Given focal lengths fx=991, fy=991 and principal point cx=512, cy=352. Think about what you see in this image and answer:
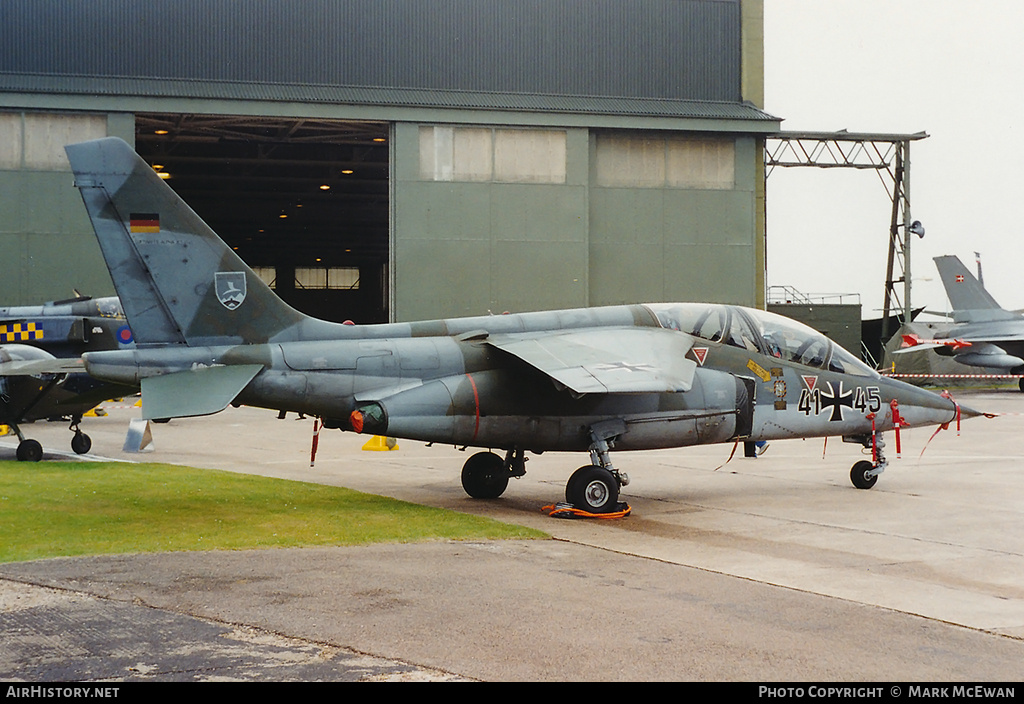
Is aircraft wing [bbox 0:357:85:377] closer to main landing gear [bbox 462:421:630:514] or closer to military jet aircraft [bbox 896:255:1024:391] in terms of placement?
main landing gear [bbox 462:421:630:514]

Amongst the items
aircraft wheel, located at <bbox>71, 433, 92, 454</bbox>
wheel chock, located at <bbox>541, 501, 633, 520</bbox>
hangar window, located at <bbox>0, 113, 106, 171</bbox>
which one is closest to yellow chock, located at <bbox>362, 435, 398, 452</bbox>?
aircraft wheel, located at <bbox>71, 433, 92, 454</bbox>

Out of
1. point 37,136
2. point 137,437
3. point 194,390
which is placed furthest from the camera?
point 37,136

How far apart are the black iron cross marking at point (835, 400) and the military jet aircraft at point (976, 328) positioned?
1121 inches

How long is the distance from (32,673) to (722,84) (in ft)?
102

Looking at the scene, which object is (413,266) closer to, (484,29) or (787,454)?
(484,29)

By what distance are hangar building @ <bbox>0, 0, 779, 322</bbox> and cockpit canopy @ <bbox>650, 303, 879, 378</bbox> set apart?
60.5ft

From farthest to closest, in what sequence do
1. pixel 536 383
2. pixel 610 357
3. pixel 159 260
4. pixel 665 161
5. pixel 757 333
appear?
1. pixel 665 161
2. pixel 757 333
3. pixel 536 383
4. pixel 610 357
5. pixel 159 260

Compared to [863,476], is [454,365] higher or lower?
higher

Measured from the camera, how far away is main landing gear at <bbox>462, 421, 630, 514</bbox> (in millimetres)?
11242

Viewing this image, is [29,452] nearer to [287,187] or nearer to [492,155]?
[492,155]

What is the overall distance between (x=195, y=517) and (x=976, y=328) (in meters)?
36.6

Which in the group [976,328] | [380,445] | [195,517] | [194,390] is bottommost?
[380,445]

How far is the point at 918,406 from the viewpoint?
13.8m

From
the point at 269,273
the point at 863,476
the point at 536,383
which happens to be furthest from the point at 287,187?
the point at 863,476
